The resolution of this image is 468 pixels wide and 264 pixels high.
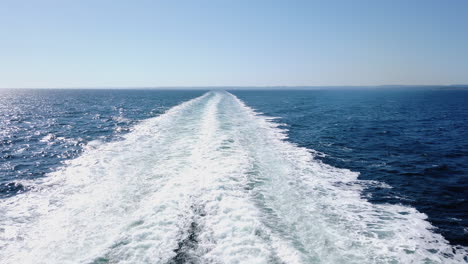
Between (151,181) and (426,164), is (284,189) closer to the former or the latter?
(151,181)

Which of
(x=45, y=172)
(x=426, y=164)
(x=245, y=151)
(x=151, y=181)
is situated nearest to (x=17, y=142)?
(x=45, y=172)

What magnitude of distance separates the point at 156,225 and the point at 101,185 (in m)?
4.38

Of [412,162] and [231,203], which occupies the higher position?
[231,203]

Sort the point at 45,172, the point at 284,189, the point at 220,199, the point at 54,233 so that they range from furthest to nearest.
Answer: the point at 45,172 < the point at 284,189 < the point at 220,199 < the point at 54,233

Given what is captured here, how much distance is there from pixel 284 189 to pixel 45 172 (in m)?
11.9

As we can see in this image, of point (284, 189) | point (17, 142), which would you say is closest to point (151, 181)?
point (284, 189)

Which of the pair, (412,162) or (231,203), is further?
(412,162)

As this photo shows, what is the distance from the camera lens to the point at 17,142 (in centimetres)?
1931

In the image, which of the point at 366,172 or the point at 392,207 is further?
the point at 366,172

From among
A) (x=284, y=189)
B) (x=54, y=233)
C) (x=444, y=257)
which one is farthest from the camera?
(x=284, y=189)

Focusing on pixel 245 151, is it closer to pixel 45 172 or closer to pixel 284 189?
pixel 284 189

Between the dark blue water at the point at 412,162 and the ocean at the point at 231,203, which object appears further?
the dark blue water at the point at 412,162

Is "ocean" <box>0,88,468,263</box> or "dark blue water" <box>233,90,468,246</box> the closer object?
"ocean" <box>0,88,468,263</box>

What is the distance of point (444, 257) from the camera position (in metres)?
6.25
